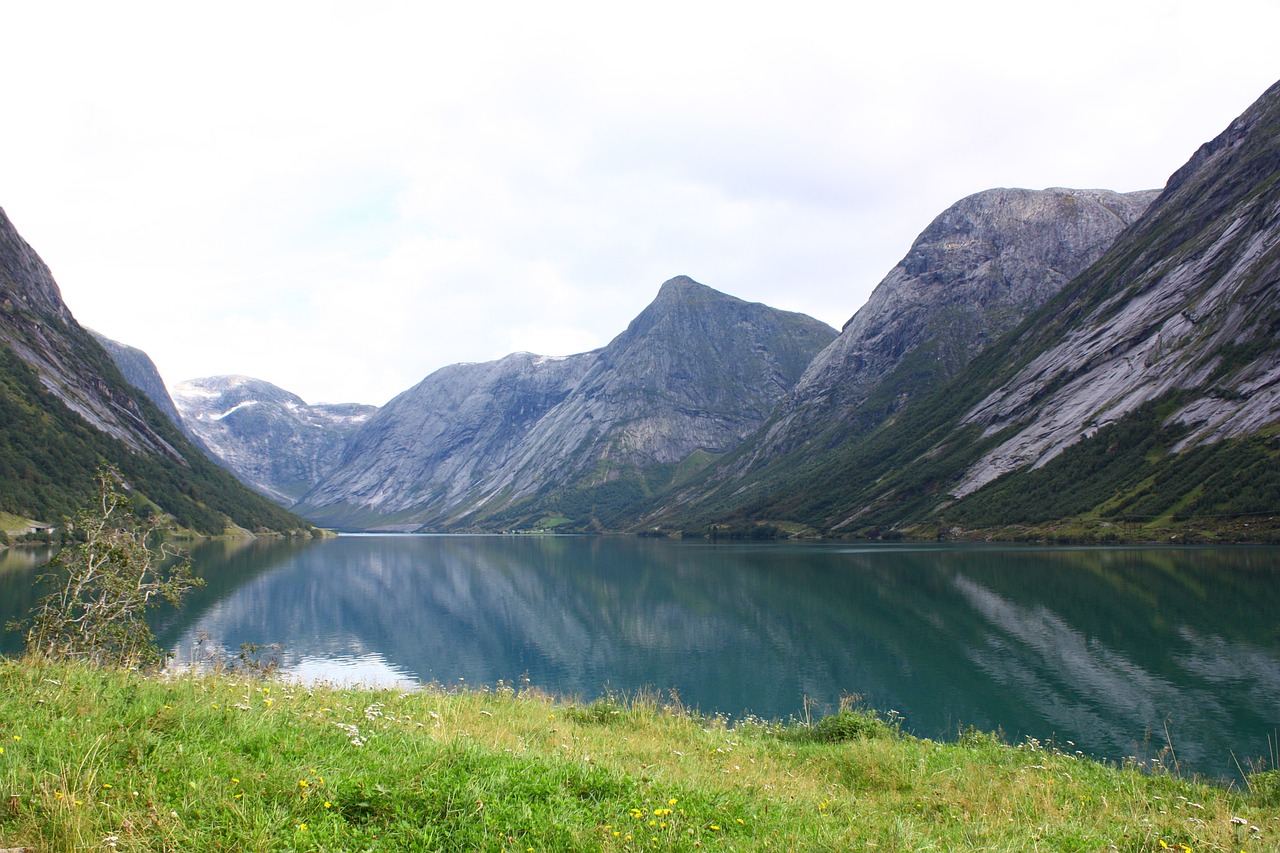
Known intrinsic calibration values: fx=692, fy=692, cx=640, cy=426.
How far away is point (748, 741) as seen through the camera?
19969 millimetres

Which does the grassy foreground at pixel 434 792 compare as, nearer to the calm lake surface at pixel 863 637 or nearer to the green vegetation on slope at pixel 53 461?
the calm lake surface at pixel 863 637

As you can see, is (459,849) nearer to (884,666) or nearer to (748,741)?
(748,741)

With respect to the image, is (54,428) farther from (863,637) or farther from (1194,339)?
(1194,339)

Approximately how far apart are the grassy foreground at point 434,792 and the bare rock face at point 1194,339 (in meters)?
158

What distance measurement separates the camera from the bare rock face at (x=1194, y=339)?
13888 cm

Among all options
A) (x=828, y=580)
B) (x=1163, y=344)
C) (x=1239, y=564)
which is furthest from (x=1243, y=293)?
(x=828, y=580)

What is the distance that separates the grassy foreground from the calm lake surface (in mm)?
16973

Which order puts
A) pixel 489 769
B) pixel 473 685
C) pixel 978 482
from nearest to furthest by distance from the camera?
pixel 489 769
pixel 473 685
pixel 978 482

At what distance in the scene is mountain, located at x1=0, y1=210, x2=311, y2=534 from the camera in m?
130

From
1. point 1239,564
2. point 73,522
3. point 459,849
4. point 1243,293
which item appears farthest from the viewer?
point 1243,293

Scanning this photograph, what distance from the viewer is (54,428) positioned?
14862 cm

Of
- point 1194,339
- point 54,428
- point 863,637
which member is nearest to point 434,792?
point 863,637

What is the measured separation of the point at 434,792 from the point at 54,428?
610 ft

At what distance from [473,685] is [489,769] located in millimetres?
33943
